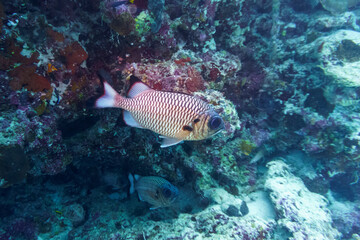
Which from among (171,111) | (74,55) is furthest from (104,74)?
(171,111)

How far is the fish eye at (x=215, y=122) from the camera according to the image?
2.49 metres

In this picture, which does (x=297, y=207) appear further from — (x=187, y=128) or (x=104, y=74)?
(x=104, y=74)

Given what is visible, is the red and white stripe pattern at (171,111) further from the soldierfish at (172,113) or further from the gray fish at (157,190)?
the gray fish at (157,190)

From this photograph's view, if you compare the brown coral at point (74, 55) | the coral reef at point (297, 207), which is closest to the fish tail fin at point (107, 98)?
the brown coral at point (74, 55)

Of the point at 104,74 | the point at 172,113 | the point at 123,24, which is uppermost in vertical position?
the point at 123,24

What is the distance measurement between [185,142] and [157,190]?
142 cm

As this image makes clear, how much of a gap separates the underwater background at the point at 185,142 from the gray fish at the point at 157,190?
61mm

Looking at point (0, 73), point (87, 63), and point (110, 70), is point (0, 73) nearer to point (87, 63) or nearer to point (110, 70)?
point (87, 63)

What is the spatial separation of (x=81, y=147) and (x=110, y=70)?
2.00m

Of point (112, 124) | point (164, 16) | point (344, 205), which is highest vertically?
point (164, 16)

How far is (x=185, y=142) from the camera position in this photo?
4707mm

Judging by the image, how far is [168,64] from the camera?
4.06 m

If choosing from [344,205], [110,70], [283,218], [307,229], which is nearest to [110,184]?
[110,70]

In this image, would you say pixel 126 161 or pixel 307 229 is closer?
pixel 307 229
